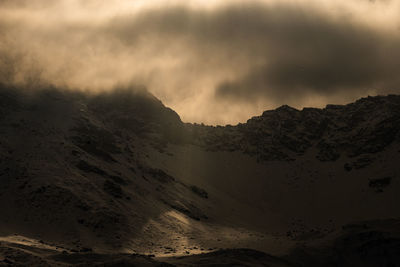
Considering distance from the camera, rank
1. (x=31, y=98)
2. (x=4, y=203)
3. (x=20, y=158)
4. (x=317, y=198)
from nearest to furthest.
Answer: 1. (x=4, y=203)
2. (x=20, y=158)
3. (x=31, y=98)
4. (x=317, y=198)

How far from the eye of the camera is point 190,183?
114 metres

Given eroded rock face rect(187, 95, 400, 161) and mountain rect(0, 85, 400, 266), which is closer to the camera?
mountain rect(0, 85, 400, 266)

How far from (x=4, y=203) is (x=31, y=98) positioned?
52572mm

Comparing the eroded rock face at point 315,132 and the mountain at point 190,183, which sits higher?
the eroded rock face at point 315,132

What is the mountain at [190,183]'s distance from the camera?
146 ft

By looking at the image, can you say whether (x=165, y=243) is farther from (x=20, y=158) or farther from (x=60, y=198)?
(x=20, y=158)

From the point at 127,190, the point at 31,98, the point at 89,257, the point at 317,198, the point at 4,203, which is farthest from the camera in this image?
the point at 317,198

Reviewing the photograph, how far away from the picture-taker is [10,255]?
1304 inches

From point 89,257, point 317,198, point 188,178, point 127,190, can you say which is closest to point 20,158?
point 127,190

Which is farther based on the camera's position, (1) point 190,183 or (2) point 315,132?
(2) point 315,132

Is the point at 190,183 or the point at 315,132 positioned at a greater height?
the point at 315,132

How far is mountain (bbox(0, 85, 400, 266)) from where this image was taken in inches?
1748

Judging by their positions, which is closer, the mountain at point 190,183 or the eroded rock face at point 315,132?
the mountain at point 190,183

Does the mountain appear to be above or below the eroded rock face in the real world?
below
